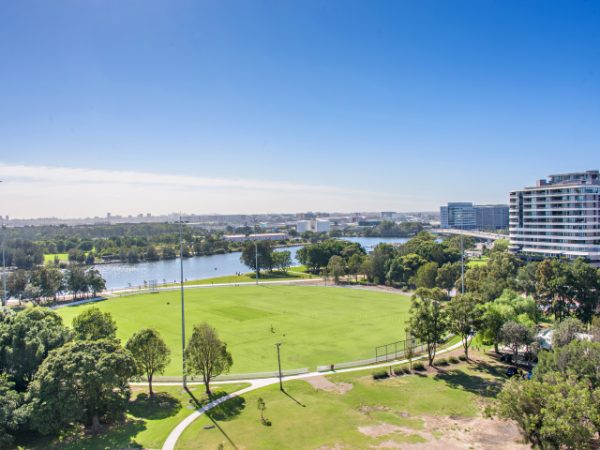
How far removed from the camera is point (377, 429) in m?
26.2

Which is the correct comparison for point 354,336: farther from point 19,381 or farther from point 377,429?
point 19,381

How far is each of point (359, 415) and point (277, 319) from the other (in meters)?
31.0

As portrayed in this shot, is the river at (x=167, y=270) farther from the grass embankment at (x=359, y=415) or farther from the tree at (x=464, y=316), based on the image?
the grass embankment at (x=359, y=415)

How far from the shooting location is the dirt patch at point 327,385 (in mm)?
32750

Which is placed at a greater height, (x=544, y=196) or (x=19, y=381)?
(x=544, y=196)

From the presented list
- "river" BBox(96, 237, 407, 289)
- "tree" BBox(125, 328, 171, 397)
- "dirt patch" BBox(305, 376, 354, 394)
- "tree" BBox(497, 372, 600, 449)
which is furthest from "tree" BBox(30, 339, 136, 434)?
"river" BBox(96, 237, 407, 289)

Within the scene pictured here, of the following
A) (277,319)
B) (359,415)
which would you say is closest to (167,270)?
(277,319)

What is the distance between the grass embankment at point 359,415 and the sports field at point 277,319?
7.38m

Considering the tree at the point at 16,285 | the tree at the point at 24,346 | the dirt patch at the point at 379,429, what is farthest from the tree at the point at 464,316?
the tree at the point at 16,285

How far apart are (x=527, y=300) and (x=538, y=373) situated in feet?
72.3

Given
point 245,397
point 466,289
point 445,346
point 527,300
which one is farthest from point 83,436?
point 466,289

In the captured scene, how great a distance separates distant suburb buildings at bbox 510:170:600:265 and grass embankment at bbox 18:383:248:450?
234 feet

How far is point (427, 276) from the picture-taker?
2963 inches

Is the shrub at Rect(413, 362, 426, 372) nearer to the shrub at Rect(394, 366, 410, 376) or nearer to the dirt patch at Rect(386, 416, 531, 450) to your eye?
the shrub at Rect(394, 366, 410, 376)
